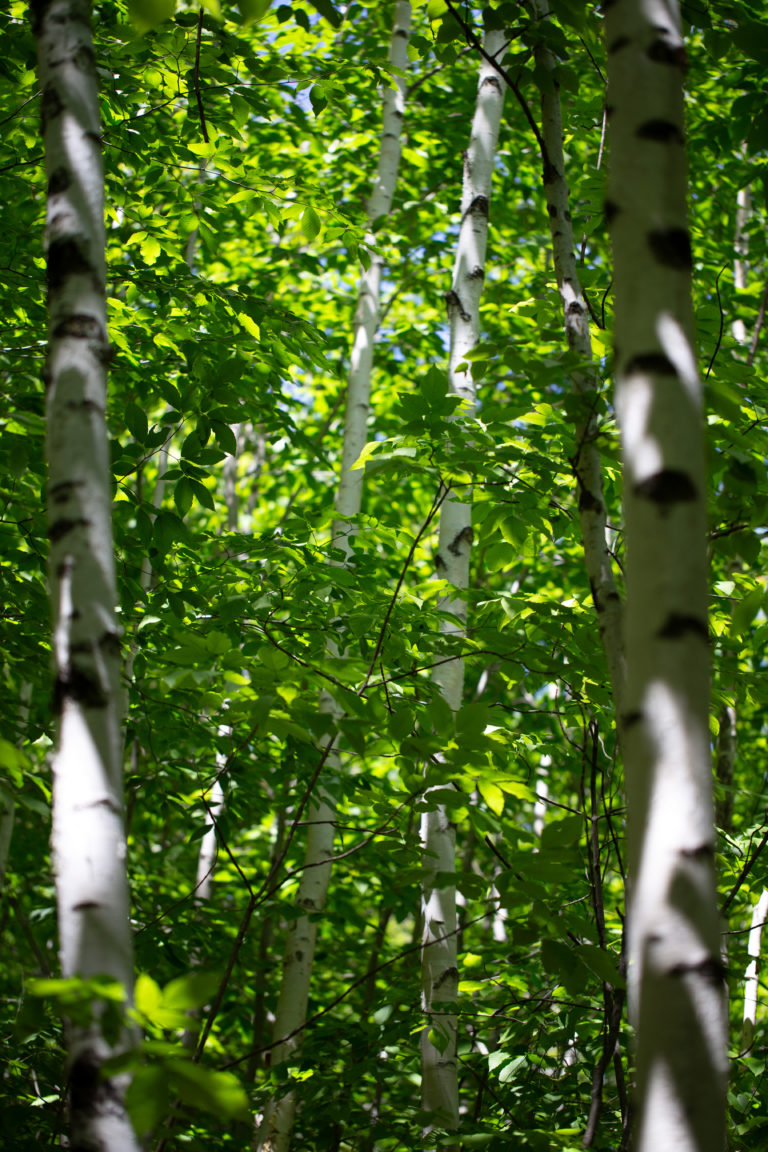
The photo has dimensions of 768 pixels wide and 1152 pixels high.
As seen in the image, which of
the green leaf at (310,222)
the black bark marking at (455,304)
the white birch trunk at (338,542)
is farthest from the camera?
the white birch trunk at (338,542)

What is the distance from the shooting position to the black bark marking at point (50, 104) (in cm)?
131

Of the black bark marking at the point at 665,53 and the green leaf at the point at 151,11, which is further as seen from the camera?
the green leaf at the point at 151,11

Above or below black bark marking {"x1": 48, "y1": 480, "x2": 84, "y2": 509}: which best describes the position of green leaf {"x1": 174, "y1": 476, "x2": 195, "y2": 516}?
above

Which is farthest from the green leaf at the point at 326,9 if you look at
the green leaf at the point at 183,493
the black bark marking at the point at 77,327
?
the green leaf at the point at 183,493

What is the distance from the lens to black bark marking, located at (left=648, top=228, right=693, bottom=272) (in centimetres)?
105

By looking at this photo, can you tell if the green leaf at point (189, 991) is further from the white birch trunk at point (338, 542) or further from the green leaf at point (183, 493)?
the white birch trunk at point (338, 542)

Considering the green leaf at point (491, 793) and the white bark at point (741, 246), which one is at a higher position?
the white bark at point (741, 246)

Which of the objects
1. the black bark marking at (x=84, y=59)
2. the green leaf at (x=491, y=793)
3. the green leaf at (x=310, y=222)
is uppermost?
the green leaf at (x=310, y=222)

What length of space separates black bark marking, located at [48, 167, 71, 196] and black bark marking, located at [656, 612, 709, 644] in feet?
3.66

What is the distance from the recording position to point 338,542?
175 inches

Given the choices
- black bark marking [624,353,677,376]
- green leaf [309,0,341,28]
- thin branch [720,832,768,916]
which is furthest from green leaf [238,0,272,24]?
thin branch [720,832,768,916]

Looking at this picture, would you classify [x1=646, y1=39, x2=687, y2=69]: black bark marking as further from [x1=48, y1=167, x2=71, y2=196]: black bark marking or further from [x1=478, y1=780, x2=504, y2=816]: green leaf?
[x1=478, y1=780, x2=504, y2=816]: green leaf

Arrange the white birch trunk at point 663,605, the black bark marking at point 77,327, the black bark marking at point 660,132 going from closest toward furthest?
the white birch trunk at point 663,605 < the black bark marking at point 660,132 < the black bark marking at point 77,327

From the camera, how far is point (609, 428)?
178 centimetres
